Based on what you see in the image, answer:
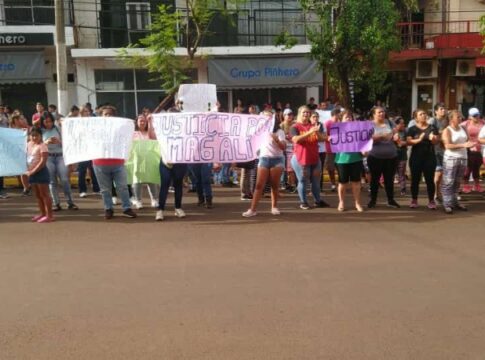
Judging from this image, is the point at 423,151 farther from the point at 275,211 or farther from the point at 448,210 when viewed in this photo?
the point at 275,211

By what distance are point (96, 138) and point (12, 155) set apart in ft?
5.37

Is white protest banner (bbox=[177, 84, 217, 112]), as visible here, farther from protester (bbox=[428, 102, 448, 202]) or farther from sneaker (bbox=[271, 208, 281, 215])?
protester (bbox=[428, 102, 448, 202])

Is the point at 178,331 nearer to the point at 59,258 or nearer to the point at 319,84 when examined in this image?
the point at 59,258

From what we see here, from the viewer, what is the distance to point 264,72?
20.7 m

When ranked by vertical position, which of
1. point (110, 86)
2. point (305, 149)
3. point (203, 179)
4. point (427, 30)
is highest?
point (427, 30)

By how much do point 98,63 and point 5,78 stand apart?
3383 mm

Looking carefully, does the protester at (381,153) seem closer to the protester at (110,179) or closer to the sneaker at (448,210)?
the sneaker at (448,210)

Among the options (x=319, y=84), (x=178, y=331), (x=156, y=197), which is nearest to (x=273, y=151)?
(x=156, y=197)

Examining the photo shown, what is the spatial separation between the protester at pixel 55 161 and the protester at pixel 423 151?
5771 millimetres

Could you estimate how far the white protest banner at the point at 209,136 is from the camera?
8.31 metres

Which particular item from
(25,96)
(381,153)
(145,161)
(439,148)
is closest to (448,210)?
(381,153)

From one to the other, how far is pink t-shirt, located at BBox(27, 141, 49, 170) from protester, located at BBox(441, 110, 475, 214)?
248 inches

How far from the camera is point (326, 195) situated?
34.6 feet

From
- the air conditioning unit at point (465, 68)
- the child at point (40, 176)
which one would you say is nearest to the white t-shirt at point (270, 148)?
the child at point (40, 176)
